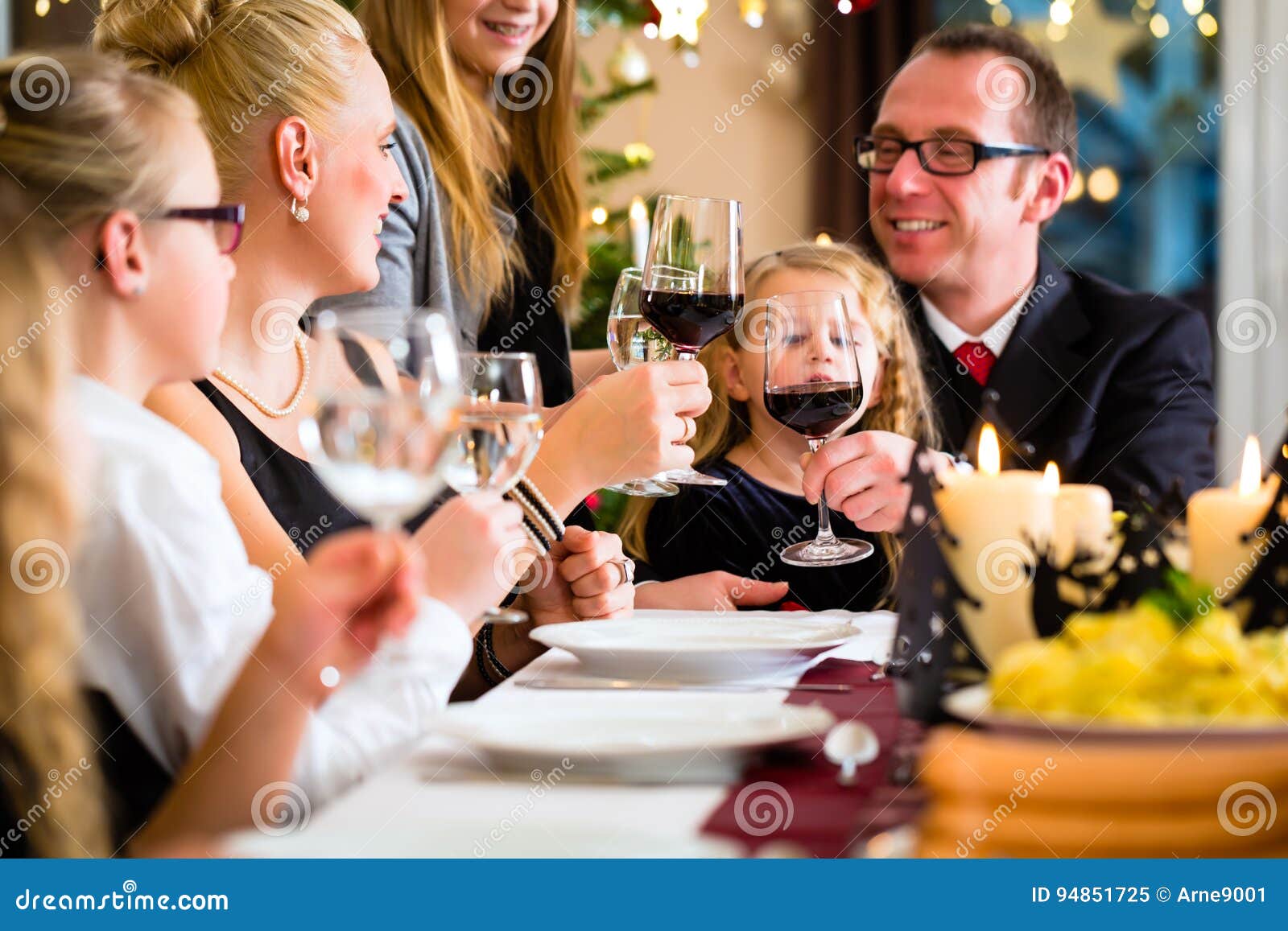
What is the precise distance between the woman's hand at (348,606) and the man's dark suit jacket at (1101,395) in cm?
186

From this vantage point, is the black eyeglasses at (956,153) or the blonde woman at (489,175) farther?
the black eyeglasses at (956,153)

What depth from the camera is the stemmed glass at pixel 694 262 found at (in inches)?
60.7

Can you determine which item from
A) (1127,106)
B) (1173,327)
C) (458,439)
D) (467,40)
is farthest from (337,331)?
(1127,106)

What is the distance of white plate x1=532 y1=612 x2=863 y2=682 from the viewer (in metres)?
1.21

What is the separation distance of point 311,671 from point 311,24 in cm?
116

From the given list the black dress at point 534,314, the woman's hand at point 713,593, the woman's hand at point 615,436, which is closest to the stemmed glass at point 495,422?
the woman's hand at point 615,436

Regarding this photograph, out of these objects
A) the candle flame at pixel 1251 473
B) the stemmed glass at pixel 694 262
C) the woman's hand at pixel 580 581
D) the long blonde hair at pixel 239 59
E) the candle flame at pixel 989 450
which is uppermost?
A: the long blonde hair at pixel 239 59

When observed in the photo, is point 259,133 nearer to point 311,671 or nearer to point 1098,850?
point 311,671

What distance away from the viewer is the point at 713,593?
1.93 meters

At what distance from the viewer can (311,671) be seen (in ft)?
2.65

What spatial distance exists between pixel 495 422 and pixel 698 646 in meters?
0.43

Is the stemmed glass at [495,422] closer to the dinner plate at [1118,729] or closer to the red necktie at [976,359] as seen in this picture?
the dinner plate at [1118,729]

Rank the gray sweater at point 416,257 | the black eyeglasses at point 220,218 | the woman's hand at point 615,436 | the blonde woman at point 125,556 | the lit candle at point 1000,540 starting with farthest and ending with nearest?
the gray sweater at point 416,257, the woman's hand at point 615,436, the black eyeglasses at point 220,218, the lit candle at point 1000,540, the blonde woman at point 125,556

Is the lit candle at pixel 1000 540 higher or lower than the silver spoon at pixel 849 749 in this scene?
higher
